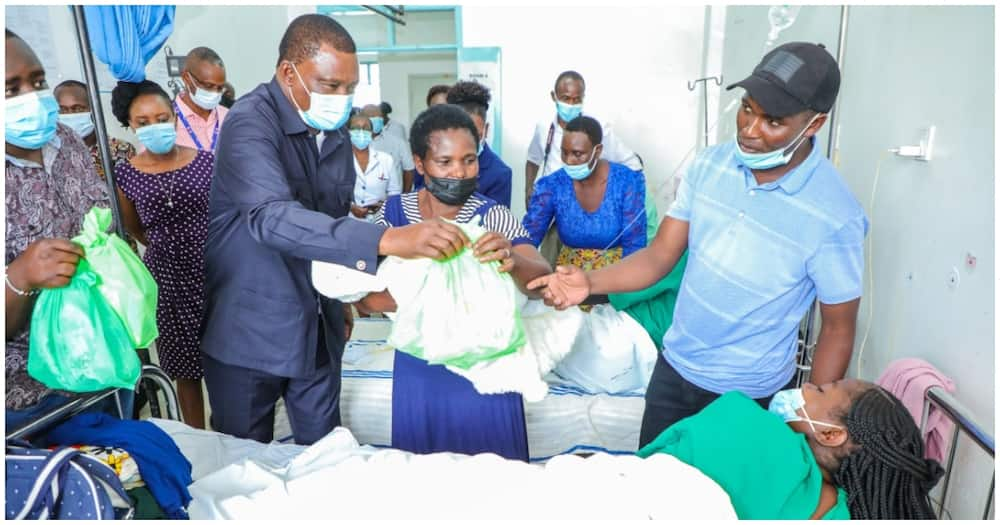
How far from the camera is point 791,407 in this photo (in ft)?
4.70

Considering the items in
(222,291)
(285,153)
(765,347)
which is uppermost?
(285,153)

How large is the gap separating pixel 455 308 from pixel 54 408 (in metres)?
1.04

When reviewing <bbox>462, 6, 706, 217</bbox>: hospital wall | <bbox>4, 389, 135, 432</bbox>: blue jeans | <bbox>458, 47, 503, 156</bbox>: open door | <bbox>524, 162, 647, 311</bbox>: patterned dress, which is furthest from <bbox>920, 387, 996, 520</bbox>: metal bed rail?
<bbox>458, 47, 503, 156</bbox>: open door

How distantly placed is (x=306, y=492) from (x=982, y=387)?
1.98 m

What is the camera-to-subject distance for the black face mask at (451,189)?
6.62 feet

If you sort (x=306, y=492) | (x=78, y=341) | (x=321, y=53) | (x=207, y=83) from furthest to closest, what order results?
(x=207, y=83) < (x=321, y=53) < (x=306, y=492) < (x=78, y=341)

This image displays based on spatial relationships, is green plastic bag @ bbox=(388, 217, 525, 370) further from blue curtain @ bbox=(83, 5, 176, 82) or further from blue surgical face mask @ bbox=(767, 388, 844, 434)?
blue curtain @ bbox=(83, 5, 176, 82)

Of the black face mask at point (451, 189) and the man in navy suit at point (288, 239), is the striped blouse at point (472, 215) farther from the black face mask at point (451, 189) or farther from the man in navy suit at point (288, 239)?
the man in navy suit at point (288, 239)

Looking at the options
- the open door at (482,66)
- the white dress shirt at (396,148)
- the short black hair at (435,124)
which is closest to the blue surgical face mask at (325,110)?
the short black hair at (435,124)

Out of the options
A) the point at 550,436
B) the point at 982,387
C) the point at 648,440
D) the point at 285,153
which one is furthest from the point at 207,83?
the point at 982,387

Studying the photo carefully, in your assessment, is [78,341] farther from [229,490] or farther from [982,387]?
[982,387]

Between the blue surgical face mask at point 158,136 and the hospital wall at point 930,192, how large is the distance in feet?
9.82

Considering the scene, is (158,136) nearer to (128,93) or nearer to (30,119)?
(128,93)

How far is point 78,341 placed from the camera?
1.23m
